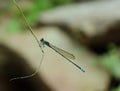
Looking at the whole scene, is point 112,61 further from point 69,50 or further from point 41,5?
point 41,5

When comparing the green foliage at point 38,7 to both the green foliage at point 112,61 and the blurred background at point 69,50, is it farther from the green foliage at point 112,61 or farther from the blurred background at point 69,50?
the green foliage at point 112,61

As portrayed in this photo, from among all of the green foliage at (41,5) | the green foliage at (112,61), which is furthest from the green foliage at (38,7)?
the green foliage at (112,61)

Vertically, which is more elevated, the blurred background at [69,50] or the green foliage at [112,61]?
the blurred background at [69,50]

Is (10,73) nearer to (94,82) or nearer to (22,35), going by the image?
(22,35)

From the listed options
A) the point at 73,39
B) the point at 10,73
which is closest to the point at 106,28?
the point at 73,39

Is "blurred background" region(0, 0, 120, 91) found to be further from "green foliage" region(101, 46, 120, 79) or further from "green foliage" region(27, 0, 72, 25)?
"green foliage" region(27, 0, 72, 25)

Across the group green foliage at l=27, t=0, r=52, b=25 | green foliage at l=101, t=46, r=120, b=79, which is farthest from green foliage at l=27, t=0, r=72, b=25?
green foliage at l=101, t=46, r=120, b=79

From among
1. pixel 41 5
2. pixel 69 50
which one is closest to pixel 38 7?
pixel 41 5
